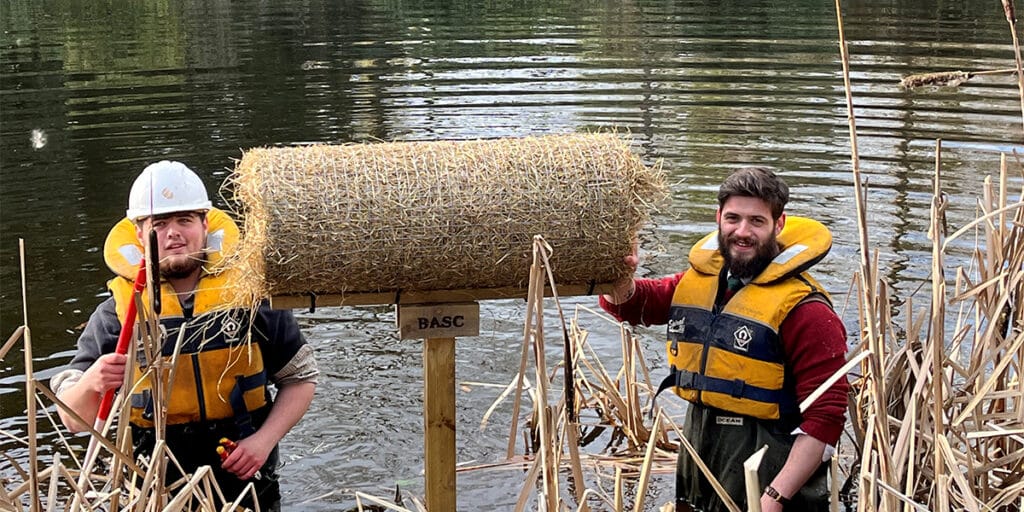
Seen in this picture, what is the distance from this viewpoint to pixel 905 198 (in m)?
10.7

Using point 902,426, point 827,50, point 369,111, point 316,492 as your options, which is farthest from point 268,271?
point 827,50

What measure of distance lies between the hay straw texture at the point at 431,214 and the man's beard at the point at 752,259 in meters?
0.59

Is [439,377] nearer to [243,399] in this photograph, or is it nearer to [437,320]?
[437,320]

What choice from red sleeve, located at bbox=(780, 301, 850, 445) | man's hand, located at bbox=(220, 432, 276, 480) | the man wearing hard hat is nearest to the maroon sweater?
red sleeve, located at bbox=(780, 301, 850, 445)

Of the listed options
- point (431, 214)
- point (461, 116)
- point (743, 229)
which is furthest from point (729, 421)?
point (461, 116)

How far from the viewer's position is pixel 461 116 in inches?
555

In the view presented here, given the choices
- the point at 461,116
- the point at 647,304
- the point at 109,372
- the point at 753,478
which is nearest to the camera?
the point at 753,478

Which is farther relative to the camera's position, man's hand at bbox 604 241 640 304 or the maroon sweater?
the maroon sweater

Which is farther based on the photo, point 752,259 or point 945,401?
point 752,259

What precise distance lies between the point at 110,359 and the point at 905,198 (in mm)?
8194

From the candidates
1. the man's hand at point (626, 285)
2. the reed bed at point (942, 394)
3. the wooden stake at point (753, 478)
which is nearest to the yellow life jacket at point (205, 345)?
the man's hand at point (626, 285)

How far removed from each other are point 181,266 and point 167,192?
11.3 inches

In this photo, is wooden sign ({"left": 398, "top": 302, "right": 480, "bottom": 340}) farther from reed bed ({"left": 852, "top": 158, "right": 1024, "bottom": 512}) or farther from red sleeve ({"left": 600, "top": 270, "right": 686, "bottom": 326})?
reed bed ({"left": 852, "top": 158, "right": 1024, "bottom": 512})

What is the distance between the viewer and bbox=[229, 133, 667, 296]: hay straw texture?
3.92 m
